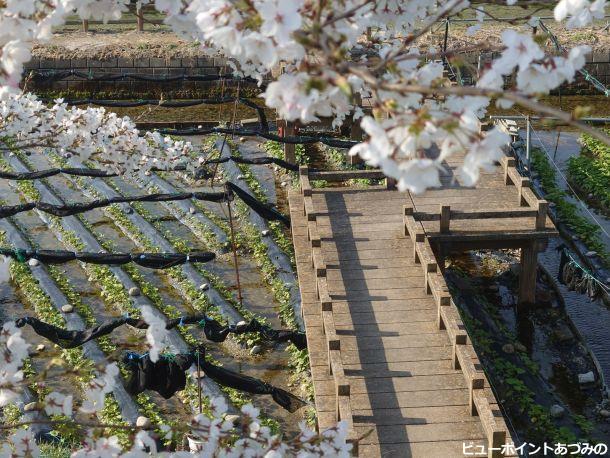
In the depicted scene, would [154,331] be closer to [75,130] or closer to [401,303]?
[75,130]

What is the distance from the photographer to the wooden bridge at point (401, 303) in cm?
766

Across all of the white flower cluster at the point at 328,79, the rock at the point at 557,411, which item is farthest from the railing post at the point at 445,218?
the white flower cluster at the point at 328,79

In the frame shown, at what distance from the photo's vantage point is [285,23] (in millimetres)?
3414

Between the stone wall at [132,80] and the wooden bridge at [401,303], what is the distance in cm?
989

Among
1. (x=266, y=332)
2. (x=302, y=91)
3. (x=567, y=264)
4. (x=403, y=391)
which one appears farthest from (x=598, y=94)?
(x=302, y=91)

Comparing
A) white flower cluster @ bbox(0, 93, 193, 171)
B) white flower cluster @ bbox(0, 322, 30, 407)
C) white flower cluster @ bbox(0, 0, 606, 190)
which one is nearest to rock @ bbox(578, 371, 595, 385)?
white flower cluster @ bbox(0, 93, 193, 171)

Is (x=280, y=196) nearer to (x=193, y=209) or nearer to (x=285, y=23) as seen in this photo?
(x=193, y=209)

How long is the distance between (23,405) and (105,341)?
1.68 meters

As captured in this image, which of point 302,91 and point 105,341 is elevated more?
point 302,91

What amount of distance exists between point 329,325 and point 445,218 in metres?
3.05

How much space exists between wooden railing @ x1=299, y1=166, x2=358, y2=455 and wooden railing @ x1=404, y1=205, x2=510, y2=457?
3.48 feet

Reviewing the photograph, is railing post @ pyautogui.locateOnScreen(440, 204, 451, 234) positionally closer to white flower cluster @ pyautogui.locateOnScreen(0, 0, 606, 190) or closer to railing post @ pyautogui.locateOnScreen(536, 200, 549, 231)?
railing post @ pyautogui.locateOnScreen(536, 200, 549, 231)

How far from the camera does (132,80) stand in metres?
21.7

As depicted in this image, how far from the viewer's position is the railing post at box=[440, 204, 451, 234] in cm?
1096
